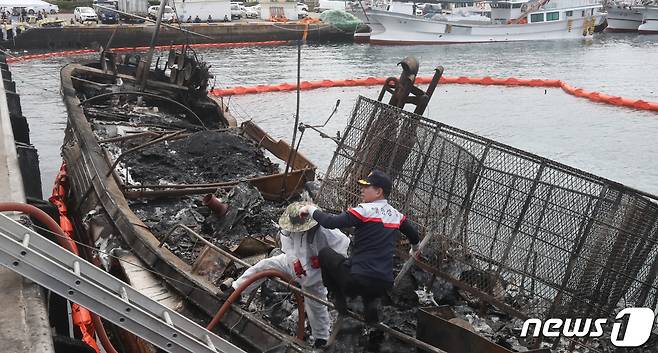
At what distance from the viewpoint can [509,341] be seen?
21.5 feet

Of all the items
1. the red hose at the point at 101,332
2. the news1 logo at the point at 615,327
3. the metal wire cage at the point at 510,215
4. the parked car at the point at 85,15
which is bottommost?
the red hose at the point at 101,332

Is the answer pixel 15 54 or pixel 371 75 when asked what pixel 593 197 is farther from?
pixel 15 54

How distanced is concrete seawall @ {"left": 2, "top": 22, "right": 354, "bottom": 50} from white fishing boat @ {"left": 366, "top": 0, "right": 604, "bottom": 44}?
16.1 feet

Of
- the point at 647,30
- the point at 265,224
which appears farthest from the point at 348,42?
the point at 265,224

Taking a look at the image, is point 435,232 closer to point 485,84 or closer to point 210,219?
point 210,219

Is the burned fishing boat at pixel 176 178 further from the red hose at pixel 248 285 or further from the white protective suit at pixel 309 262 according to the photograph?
the white protective suit at pixel 309 262

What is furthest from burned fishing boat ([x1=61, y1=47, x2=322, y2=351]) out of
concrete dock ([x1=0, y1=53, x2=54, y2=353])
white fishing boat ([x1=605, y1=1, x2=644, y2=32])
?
white fishing boat ([x1=605, y1=1, x2=644, y2=32])

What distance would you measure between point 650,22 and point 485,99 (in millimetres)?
47172

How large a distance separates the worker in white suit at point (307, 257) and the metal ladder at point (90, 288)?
0.99 meters

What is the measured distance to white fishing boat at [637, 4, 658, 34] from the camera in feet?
214

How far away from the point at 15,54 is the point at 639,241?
43.8m

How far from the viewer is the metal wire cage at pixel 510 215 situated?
5766 mm

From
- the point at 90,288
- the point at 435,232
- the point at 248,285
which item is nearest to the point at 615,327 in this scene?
the point at 435,232

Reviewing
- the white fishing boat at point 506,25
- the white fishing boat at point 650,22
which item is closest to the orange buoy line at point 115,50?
the white fishing boat at point 506,25
